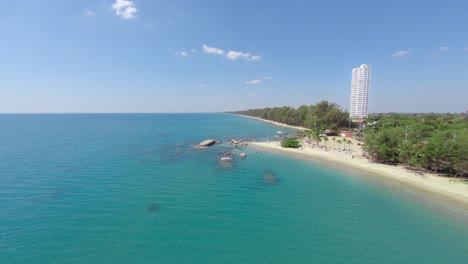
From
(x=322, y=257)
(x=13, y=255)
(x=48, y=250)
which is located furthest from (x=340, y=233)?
(x=13, y=255)

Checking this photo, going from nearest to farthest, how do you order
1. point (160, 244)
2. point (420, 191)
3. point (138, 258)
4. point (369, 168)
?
point (138, 258), point (160, 244), point (420, 191), point (369, 168)

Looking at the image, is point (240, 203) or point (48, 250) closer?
point (48, 250)

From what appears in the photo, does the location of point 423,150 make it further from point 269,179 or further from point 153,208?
point 153,208

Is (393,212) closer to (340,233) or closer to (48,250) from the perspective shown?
(340,233)

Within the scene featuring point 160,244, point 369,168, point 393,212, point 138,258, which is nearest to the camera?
point 138,258

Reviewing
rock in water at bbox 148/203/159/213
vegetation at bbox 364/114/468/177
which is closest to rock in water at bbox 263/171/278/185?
rock in water at bbox 148/203/159/213
